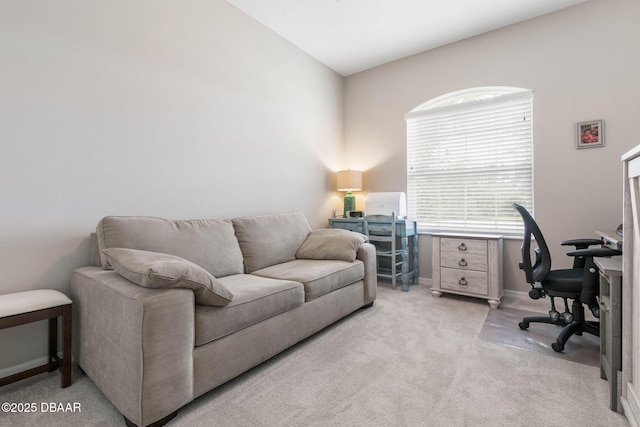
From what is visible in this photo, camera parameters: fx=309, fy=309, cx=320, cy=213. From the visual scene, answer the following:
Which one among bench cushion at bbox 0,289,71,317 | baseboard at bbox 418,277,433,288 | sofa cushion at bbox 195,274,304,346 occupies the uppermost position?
bench cushion at bbox 0,289,71,317

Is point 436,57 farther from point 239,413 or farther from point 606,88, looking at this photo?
point 239,413

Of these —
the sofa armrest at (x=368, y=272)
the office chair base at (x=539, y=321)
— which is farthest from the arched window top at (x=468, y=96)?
the office chair base at (x=539, y=321)

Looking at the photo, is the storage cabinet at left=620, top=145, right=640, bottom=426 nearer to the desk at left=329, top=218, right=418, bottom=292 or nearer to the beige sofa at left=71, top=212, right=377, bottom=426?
the beige sofa at left=71, top=212, right=377, bottom=426

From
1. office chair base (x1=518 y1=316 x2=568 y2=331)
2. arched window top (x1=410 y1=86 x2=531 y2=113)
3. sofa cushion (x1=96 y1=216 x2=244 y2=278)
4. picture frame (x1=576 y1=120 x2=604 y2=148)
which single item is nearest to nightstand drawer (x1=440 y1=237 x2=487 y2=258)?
office chair base (x1=518 y1=316 x2=568 y2=331)

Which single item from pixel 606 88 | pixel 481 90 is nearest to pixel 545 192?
pixel 606 88

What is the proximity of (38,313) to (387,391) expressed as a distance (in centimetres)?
175

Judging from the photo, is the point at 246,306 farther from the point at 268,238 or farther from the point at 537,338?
the point at 537,338

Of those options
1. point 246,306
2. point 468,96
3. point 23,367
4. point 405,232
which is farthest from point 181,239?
point 468,96

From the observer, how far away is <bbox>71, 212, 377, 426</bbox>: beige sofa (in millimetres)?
1275

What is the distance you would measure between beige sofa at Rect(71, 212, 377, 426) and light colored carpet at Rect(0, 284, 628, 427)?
0.11 m

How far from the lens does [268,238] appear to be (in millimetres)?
2664

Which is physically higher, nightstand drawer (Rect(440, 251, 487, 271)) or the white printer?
the white printer

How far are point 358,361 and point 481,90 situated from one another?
3.06 metres

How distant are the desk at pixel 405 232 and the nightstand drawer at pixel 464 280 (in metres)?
0.40
